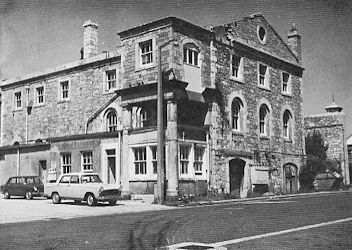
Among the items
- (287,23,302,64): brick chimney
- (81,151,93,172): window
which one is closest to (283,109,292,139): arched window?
(287,23,302,64): brick chimney

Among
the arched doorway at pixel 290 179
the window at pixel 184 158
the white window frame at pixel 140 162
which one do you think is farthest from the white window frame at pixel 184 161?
the arched doorway at pixel 290 179

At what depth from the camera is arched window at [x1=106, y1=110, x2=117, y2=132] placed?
27275 mm

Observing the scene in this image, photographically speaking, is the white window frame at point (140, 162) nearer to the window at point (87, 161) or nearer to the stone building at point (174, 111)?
the stone building at point (174, 111)

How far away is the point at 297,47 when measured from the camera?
107 ft

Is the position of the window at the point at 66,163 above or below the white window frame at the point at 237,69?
below

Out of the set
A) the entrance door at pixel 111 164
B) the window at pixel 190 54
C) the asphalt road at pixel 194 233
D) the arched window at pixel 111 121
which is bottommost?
the asphalt road at pixel 194 233

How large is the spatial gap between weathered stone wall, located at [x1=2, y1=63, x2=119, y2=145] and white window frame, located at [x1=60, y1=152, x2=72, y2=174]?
2.55m

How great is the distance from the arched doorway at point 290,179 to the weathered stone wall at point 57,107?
40.6ft

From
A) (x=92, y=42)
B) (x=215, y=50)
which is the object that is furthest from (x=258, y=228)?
(x=92, y=42)

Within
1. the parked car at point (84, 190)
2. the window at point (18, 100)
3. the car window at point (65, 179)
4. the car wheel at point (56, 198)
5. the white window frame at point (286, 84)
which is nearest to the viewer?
the parked car at point (84, 190)

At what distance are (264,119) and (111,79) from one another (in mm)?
9848

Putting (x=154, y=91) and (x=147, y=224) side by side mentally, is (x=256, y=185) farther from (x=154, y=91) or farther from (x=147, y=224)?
(x=147, y=224)

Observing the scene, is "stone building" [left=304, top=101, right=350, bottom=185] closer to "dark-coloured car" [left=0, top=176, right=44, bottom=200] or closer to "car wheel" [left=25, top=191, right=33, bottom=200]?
"dark-coloured car" [left=0, top=176, right=44, bottom=200]

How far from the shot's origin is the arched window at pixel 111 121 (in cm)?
2727
